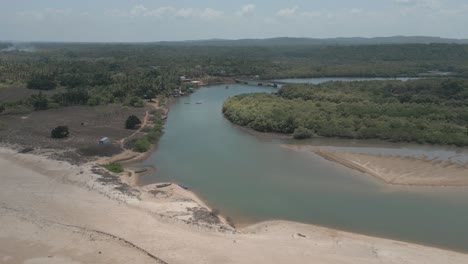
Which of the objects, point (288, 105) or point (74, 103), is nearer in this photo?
point (288, 105)

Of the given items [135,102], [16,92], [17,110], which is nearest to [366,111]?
[135,102]

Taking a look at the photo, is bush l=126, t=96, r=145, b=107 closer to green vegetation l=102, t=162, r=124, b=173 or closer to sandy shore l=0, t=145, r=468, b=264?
green vegetation l=102, t=162, r=124, b=173

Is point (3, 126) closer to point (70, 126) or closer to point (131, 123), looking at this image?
point (70, 126)

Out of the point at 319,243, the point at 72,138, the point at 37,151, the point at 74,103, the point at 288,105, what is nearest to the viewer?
the point at 319,243

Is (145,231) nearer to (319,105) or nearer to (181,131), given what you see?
(181,131)

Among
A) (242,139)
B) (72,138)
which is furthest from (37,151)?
(242,139)

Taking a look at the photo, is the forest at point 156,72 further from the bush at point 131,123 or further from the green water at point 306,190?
the green water at point 306,190

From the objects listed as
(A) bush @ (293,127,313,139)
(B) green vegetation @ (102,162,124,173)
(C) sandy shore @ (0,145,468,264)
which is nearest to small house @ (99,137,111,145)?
(B) green vegetation @ (102,162,124,173)
